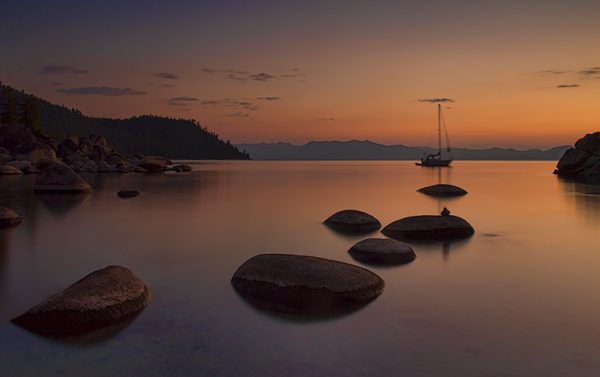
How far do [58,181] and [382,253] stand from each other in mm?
29493

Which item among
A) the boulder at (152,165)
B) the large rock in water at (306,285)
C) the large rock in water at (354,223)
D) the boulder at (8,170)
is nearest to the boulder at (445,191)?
the large rock in water at (354,223)

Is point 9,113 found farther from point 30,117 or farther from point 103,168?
point 103,168

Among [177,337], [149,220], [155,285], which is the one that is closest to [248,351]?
[177,337]

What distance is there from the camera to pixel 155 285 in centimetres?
1142

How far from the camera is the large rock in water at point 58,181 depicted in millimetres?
35094

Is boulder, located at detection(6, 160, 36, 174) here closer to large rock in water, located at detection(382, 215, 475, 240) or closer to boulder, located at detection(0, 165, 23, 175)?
boulder, located at detection(0, 165, 23, 175)

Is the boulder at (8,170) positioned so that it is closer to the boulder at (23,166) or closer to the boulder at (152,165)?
the boulder at (23,166)

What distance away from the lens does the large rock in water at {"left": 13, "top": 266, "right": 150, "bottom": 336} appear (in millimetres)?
8297

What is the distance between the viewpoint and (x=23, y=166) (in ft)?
225

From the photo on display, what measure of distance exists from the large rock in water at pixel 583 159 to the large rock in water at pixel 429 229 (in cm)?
6548

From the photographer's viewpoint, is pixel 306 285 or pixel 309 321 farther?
pixel 306 285

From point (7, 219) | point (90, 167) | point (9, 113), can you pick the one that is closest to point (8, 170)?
point (90, 167)

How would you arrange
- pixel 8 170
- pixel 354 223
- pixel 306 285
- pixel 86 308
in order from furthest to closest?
pixel 8 170, pixel 354 223, pixel 306 285, pixel 86 308

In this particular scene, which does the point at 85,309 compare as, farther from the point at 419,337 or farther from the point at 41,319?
the point at 419,337
